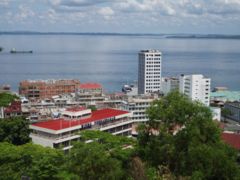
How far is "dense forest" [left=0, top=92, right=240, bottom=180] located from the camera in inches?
287

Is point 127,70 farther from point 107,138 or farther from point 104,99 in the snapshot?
point 107,138

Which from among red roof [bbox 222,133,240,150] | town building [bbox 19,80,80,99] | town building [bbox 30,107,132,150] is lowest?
red roof [bbox 222,133,240,150]

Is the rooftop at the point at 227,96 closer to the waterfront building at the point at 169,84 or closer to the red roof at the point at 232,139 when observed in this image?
the waterfront building at the point at 169,84

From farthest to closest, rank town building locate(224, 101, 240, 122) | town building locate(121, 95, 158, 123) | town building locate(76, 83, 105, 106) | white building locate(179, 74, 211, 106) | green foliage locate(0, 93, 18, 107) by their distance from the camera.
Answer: white building locate(179, 74, 211, 106)
town building locate(76, 83, 105, 106)
town building locate(224, 101, 240, 122)
town building locate(121, 95, 158, 123)
green foliage locate(0, 93, 18, 107)

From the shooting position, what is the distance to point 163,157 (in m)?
8.45

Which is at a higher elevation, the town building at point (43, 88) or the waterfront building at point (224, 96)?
the town building at point (43, 88)

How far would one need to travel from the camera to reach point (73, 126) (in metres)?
13.6

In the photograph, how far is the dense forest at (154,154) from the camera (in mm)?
7293

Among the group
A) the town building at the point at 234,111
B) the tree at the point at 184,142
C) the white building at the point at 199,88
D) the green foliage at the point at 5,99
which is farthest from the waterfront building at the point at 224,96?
the tree at the point at 184,142

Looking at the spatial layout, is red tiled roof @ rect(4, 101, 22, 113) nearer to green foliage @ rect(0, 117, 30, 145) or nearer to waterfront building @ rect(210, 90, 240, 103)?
green foliage @ rect(0, 117, 30, 145)

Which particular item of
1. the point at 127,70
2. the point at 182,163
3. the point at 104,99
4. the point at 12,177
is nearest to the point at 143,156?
the point at 182,163

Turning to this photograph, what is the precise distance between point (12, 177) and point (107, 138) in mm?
2640

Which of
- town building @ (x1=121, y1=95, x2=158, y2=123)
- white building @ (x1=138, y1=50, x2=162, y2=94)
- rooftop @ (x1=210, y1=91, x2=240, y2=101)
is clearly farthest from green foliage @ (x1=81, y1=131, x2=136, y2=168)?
white building @ (x1=138, y1=50, x2=162, y2=94)

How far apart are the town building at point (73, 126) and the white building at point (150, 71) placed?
1781 centimetres
